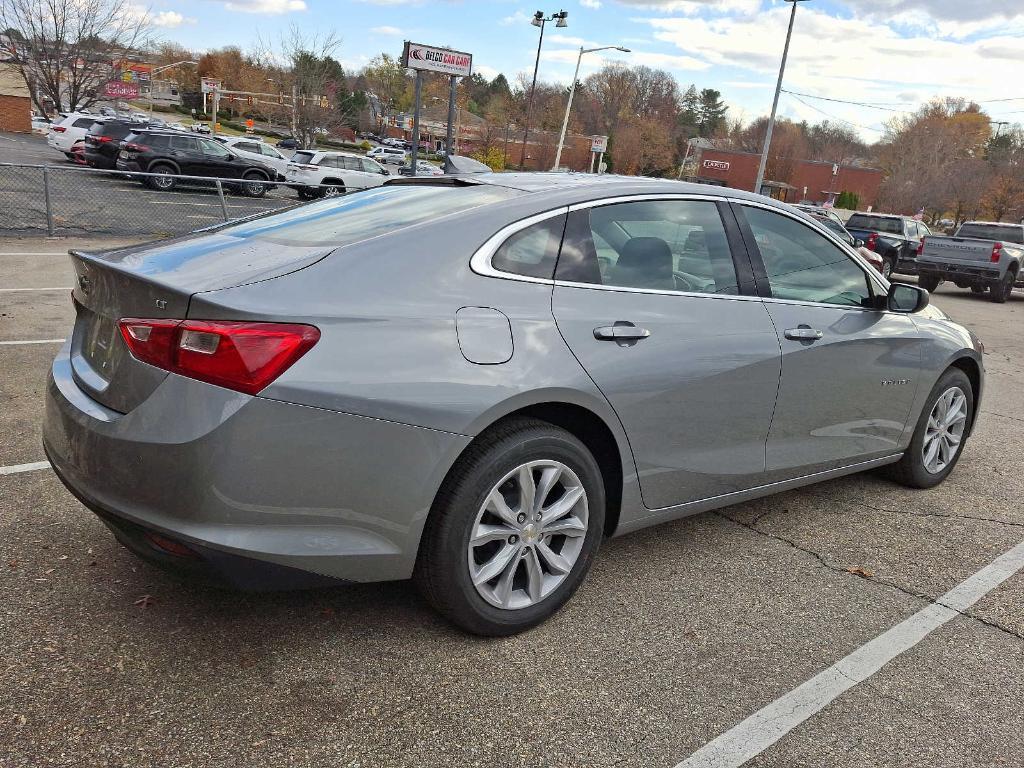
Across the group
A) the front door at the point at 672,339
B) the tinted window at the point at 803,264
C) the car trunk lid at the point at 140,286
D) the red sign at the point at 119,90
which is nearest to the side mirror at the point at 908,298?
the tinted window at the point at 803,264

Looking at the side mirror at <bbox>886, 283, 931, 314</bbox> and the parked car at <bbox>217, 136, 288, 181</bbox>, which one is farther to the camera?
the parked car at <bbox>217, 136, 288, 181</bbox>

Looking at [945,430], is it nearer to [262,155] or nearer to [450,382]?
[450,382]

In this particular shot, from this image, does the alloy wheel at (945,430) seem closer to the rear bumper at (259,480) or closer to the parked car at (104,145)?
the rear bumper at (259,480)

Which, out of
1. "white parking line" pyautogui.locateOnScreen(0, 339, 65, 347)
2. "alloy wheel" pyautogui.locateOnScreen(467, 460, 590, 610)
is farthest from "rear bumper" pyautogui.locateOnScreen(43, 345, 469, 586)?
"white parking line" pyautogui.locateOnScreen(0, 339, 65, 347)

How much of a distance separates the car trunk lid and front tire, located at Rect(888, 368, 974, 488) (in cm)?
353

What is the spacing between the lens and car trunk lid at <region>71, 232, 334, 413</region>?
2.48 meters

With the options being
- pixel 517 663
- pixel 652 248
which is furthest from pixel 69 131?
pixel 517 663

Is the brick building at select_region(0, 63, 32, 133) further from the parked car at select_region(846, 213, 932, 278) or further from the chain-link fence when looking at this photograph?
the parked car at select_region(846, 213, 932, 278)

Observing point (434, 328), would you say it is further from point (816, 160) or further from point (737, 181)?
point (816, 160)

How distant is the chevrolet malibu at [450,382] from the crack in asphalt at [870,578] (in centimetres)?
31

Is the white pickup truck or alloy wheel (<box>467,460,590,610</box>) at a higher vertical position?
the white pickup truck

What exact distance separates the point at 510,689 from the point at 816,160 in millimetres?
103619

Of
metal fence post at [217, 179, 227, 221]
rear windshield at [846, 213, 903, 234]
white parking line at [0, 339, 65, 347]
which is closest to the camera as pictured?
white parking line at [0, 339, 65, 347]

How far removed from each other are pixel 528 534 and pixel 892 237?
20777mm
